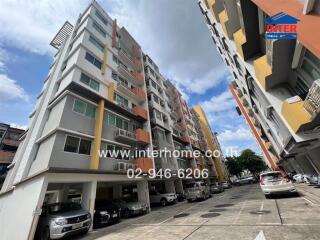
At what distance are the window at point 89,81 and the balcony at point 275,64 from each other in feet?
45.2

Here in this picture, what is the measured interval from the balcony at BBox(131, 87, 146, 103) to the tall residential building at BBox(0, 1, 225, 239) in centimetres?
13

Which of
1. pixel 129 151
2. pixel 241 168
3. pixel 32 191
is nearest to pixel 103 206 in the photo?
pixel 32 191

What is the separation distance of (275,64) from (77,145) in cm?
1408

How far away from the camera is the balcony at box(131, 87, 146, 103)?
24.5 m

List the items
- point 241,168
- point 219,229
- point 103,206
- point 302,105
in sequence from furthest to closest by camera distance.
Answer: point 241,168, point 103,206, point 302,105, point 219,229

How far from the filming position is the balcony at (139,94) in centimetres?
2448

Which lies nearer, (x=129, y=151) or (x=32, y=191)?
(x=32, y=191)

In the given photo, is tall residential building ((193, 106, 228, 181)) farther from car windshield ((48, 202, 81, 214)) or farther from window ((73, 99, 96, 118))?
car windshield ((48, 202, 81, 214))

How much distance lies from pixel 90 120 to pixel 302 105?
14921mm

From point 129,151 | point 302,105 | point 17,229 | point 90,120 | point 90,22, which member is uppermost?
point 90,22

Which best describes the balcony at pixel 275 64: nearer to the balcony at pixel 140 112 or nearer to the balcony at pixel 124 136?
the balcony at pixel 124 136

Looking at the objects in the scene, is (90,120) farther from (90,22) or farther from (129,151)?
(90,22)

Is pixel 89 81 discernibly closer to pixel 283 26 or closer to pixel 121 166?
pixel 121 166

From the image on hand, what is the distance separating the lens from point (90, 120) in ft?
54.9
